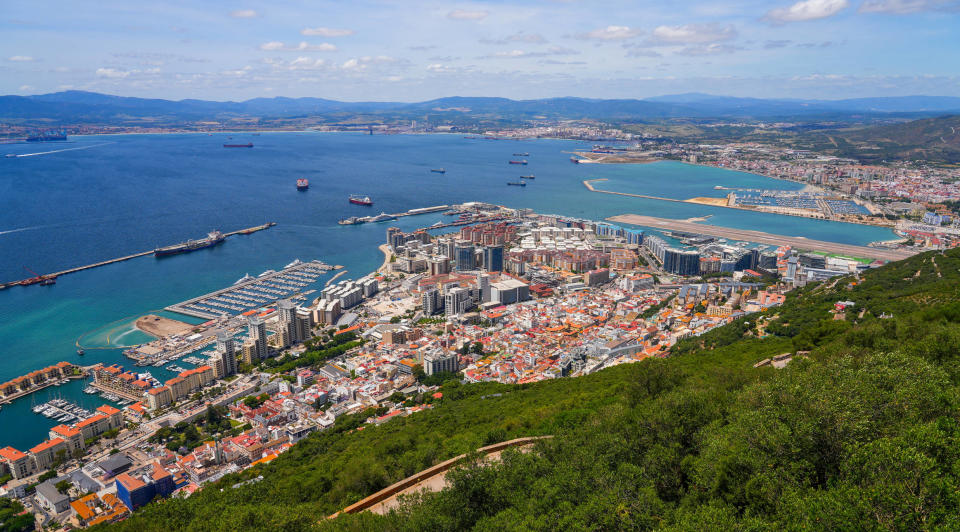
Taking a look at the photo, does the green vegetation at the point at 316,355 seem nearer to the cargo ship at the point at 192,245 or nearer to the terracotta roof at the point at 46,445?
the terracotta roof at the point at 46,445

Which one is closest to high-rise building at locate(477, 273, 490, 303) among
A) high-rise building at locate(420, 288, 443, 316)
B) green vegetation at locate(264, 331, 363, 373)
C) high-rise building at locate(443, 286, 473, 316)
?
high-rise building at locate(443, 286, 473, 316)

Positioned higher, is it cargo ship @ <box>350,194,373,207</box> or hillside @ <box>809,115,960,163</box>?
hillside @ <box>809,115,960,163</box>

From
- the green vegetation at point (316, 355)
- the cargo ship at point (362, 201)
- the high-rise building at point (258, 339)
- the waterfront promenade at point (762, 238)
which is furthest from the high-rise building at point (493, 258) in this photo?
the cargo ship at point (362, 201)

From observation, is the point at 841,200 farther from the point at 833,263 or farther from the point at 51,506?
the point at 51,506

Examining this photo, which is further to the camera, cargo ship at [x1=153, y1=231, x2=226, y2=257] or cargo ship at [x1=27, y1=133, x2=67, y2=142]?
cargo ship at [x1=27, y1=133, x2=67, y2=142]

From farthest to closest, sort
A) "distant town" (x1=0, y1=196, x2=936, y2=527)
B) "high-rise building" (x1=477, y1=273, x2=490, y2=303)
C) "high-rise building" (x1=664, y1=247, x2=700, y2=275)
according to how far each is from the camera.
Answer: "high-rise building" (x1=664, y1=247, x2=700, y2=275) → "high-rise building" (x1=477, y1=273, x2=490, y2=303) → "distant town" (x1=0, y1=196, x2=936, y2=527)

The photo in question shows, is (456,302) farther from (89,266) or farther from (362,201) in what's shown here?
(362,201)

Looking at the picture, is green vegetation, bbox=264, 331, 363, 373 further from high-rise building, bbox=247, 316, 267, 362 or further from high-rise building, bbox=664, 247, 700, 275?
high-rise building, bbox=664, 247, 700, 275
